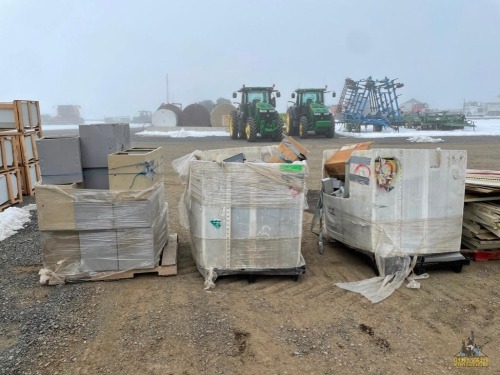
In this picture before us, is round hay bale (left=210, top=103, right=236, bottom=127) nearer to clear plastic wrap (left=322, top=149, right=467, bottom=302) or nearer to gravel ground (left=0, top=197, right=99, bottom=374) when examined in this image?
gravel ground (left=0, top=197, right=99, bottom=374)

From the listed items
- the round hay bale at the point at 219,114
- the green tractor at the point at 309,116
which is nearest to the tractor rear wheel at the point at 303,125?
the green tractor at the point at 309,116

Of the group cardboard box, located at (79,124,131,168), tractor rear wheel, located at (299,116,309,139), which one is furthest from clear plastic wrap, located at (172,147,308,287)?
tractor rear wheel, located at (299,116,309,139)

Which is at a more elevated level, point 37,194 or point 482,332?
point 37,194

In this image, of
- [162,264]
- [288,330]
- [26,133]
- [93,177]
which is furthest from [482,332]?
[26,133]

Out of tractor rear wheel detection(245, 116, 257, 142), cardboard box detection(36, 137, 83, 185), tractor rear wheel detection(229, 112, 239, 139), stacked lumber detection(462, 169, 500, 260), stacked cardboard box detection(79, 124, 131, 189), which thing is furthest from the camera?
tractor rear wheel detection(229, 112, 239, 139)

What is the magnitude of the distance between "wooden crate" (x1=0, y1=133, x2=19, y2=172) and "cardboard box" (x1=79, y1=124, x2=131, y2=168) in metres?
3.96

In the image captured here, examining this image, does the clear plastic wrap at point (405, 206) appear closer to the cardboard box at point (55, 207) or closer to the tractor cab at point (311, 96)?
the cardboard box at point (55, 207)

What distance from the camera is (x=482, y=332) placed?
137 inches

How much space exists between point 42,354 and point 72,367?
0.34 metres

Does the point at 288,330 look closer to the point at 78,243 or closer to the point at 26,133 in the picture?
the point at 78,243

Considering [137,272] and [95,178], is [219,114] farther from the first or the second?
[137,272]

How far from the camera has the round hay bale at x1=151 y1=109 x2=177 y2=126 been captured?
3694cm

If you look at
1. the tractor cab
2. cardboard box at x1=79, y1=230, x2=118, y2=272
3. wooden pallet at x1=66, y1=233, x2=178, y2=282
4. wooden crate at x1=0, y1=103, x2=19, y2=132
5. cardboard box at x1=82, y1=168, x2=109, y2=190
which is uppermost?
the tractor cab

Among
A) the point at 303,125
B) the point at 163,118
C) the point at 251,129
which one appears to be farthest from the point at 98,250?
the point at 163,118
